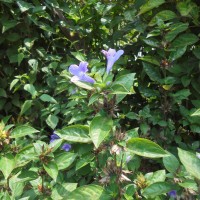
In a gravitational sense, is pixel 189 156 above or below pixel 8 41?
above

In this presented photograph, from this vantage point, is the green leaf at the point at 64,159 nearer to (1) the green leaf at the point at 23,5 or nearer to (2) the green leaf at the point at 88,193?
(2) the green leaf at the point at 88,193

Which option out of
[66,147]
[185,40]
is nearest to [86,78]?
[66,147]

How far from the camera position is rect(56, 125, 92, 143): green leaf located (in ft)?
3.51

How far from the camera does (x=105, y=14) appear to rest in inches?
87.2

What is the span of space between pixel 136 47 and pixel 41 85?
65cm

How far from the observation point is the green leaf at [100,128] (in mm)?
992

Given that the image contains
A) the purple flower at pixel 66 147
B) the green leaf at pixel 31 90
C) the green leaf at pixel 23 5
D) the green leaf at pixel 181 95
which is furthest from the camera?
the green leaf at pixel 23 5

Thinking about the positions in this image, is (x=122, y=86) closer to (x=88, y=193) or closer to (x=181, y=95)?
(x=88, y=193)

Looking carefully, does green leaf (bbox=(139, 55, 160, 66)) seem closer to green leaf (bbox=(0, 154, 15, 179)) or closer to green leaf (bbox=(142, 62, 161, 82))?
green leaf (bbox=(142, 62, 161, 82))

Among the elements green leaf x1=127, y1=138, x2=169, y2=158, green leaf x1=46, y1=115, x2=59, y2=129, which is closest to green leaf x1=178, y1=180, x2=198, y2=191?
green leaf x1=127, y1=138, x2=169, y2=158

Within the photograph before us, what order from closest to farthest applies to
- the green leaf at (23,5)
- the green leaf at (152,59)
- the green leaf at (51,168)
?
1. the green leaf at (51,168)
2. the green leaf at (152,59)
3. the green leaf at (23,5)

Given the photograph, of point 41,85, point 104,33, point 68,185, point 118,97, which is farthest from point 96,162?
point 104,33

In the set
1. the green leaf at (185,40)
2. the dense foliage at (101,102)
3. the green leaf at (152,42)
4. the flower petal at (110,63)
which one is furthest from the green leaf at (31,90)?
the flower petal at (110,63)

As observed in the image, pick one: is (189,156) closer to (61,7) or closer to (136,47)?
(136,47)
